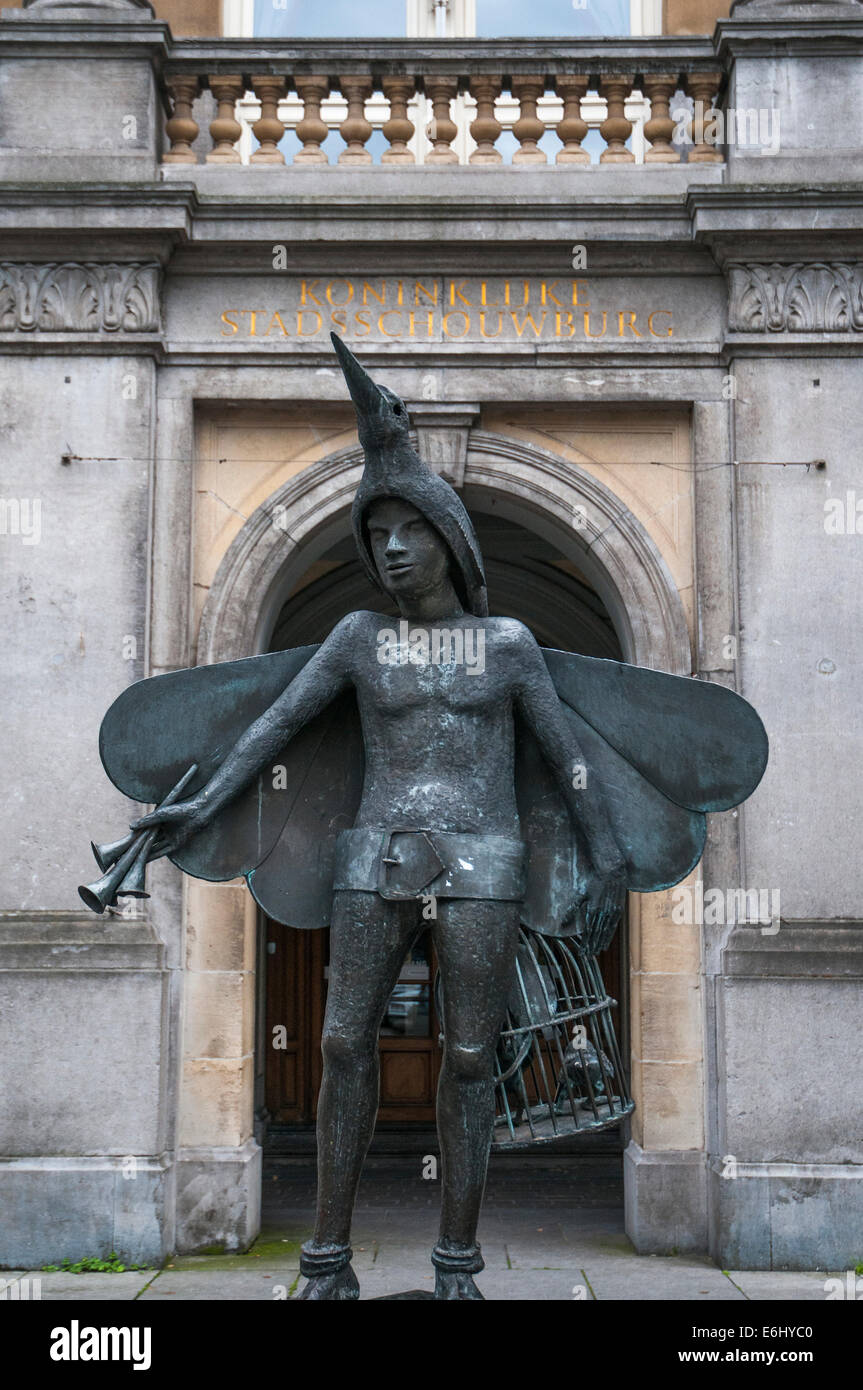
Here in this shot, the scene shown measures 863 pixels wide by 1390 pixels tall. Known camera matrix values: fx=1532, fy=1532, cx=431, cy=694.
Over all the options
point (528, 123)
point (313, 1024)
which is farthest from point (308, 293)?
point (313, 1024)

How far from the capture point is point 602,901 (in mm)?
4719

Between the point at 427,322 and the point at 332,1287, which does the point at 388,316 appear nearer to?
the point at 427,322

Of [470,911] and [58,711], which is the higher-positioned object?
[58,711]

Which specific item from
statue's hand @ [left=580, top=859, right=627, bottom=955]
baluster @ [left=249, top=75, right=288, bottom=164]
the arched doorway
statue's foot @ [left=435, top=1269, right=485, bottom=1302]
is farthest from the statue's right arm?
the arched doorway

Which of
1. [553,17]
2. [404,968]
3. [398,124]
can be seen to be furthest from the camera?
[404,968]

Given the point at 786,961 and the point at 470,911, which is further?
the point at 786,961

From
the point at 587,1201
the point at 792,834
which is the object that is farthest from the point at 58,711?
the point at 587,1201

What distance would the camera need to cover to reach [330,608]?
44.0 ft

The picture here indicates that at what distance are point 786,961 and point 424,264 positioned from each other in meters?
4.44

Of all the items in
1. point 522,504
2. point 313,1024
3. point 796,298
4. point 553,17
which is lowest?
point 313,1024

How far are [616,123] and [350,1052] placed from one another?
21.7 feet

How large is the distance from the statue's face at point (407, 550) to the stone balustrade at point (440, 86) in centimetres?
508

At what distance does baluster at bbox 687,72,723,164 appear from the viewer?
918cm

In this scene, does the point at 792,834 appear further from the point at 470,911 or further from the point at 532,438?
the point at 470,911
